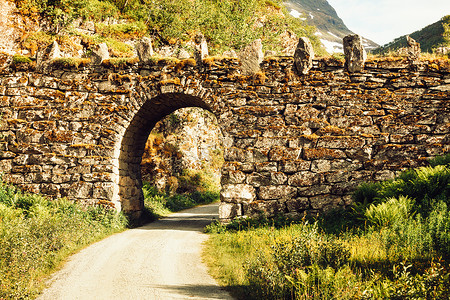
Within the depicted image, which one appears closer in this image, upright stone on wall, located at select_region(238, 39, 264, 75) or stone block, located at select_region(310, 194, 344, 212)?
stone block, located at select_region(310, 194, 344, 212)

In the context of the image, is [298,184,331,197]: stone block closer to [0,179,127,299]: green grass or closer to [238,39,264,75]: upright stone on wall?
[238,39,264,75]: upright stone on wall

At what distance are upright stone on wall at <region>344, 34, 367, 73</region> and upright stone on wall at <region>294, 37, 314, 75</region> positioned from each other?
3.22 feet

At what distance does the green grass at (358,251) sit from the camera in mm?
3932

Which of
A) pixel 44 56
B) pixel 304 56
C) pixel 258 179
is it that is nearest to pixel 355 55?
pixel 304 56

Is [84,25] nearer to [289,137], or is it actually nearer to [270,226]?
[289,137]

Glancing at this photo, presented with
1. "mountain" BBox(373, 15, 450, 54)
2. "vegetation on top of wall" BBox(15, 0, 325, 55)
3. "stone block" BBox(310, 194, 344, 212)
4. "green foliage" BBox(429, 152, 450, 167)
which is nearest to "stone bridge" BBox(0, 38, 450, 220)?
"stone block" BBox(310, 194, 344, 212)

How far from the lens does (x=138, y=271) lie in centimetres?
596

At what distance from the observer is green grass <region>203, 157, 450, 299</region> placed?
12.9ft

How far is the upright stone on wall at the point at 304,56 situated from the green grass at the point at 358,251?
11.1 ft

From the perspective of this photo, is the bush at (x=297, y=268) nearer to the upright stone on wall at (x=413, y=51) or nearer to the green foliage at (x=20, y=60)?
the upright stone on wall at (x=413, y=51)

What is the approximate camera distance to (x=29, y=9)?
52.5 ft

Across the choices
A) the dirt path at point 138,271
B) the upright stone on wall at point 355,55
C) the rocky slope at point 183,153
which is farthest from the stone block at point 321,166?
the rocky slope at point 183,153

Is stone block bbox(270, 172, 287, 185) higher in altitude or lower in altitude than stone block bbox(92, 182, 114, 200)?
higher

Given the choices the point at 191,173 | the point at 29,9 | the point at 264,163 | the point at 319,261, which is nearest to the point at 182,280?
the point at 319,261
